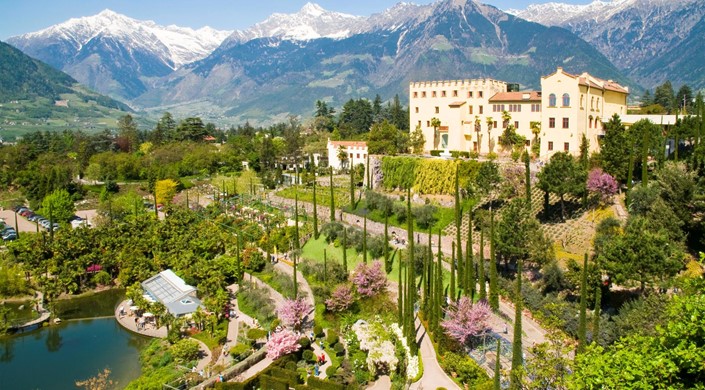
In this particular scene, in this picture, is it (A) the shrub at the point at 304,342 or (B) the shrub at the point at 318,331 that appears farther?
(B) the shrub at the point at 318,331

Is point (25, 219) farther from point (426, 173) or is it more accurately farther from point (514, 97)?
point (514, 97)

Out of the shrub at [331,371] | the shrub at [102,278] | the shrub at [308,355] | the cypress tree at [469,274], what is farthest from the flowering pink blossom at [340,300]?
the shrub at [102,278]

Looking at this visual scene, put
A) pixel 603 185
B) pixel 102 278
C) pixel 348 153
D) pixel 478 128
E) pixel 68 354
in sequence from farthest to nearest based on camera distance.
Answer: pixel 348 153
pixel 478 128
pixel 102 278
pixel 603 185
pixel 68 354

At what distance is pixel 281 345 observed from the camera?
30328 millimetres

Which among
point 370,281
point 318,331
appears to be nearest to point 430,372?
point 318,331

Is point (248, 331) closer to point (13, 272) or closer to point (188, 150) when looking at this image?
point (13, 272)

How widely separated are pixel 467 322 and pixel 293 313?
10472 mm

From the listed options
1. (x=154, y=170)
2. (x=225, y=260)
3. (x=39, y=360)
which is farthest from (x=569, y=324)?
(x=154, y=170)

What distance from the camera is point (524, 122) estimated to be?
5434cm

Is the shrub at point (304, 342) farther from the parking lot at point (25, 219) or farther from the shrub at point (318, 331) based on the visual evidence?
the parking lot at point (25, 219)

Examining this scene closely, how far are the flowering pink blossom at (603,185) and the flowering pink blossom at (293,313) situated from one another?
2224 cm

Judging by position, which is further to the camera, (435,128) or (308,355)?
(435,128)

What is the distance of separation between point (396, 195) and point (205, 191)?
29.3 metres

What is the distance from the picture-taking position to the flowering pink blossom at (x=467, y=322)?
29.1m
